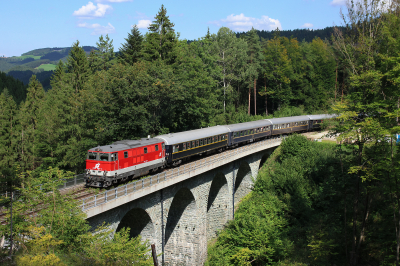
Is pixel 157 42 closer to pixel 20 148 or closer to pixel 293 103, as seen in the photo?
pixel 20 148

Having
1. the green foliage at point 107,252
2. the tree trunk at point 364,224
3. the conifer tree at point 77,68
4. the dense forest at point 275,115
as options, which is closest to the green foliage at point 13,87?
the dense forest at point 275,115

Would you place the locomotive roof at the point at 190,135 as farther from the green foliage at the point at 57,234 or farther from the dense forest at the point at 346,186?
the green foliage at the point at 57,234

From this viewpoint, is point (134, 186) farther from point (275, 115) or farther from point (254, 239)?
point (275, 115)

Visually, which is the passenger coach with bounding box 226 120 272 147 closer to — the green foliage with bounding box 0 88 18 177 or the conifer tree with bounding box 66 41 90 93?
the conifer tree with bounding box 66 41 90 93

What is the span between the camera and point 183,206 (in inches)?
1057

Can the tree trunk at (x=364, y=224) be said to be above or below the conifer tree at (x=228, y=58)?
below

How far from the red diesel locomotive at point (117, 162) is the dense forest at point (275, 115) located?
422 cm

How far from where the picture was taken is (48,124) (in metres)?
39.4

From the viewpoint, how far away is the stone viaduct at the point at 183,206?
17.6 m

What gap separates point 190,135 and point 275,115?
3630cm

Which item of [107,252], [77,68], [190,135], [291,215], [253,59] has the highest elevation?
[253,59]

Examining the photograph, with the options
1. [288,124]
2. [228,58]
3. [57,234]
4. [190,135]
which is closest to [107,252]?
[57,234]

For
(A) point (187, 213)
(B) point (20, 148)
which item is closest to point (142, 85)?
(A) point (187, 213)

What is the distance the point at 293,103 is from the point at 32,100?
188ft
